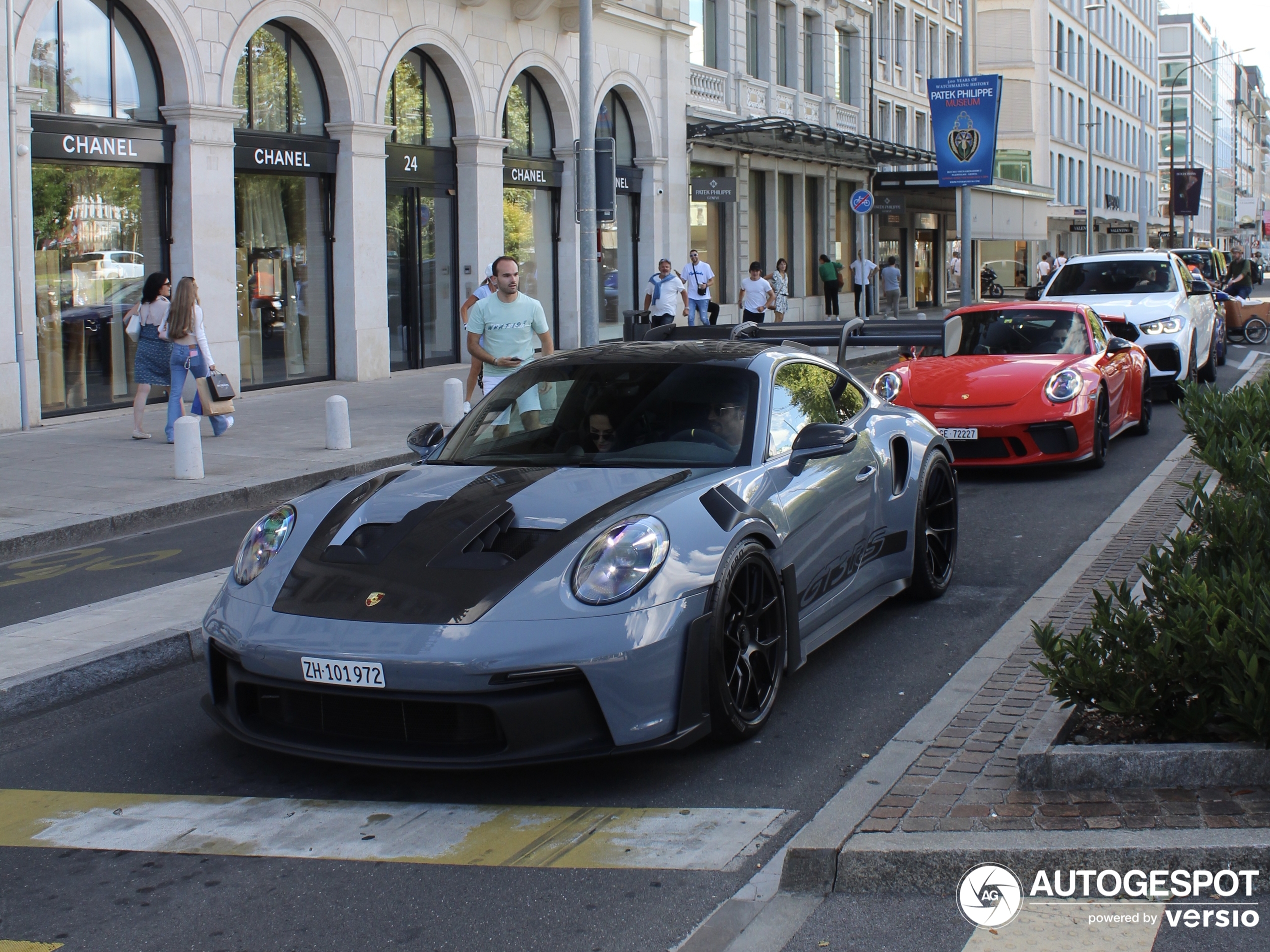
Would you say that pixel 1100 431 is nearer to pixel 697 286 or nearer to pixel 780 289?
pixel 697 286

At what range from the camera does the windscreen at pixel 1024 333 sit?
1182cm

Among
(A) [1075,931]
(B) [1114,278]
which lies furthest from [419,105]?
(A) [1075,931]

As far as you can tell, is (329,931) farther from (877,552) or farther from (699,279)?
(699,279)

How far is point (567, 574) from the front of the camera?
4.34 m

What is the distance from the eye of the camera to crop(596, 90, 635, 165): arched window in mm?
27031

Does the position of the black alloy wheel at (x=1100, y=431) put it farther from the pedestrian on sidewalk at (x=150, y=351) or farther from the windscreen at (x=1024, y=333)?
the pedestrian on sidewalk at (x=150, y=351)

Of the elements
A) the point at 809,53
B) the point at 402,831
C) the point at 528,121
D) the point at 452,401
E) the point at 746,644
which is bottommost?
the point at 402,831

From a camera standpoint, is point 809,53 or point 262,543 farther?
point 809,53

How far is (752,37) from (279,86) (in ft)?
59.2

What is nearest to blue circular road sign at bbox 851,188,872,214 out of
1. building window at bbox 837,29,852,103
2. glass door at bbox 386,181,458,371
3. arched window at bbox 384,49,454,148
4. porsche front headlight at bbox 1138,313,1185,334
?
building window at bbox 837,29,852,103

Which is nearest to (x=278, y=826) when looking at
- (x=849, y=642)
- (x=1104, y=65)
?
(x=849, y=642)

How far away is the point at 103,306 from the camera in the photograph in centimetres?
1628

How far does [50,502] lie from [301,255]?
10035 millimetres

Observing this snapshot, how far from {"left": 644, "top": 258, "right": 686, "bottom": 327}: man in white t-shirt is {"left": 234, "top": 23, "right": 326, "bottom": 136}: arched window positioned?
253 inches
